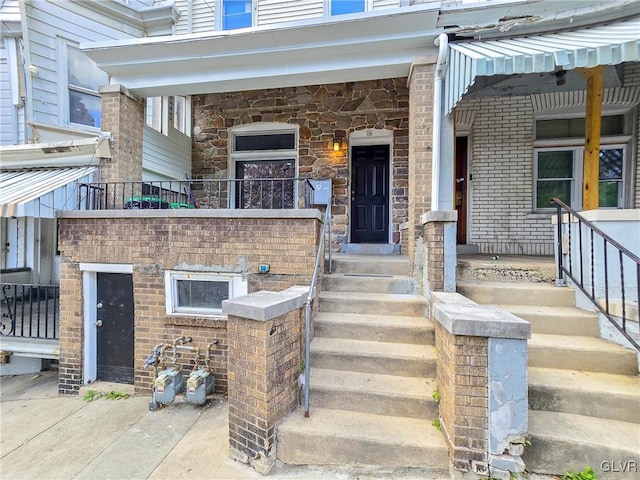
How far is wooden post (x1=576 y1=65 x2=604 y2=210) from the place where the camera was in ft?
13.1

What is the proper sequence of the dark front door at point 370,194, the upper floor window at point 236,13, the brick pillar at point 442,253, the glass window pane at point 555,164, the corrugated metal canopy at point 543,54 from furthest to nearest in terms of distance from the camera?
the upper floor window at point 236,13
the dark front door at point 370,194
the glass window pane at point 555,164
the brick pillar at point 442,253
the corrugated metal canopy at point 543,54

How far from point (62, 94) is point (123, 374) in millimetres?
5466

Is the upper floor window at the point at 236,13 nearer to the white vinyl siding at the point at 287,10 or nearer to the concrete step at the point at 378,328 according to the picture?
the white vinyl siding at the point at 287,10

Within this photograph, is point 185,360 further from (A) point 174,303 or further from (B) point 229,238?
(B) point 229,238

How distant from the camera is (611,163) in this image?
567 cm

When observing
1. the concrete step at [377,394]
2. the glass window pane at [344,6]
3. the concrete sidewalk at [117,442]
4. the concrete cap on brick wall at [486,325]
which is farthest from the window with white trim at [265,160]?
the concrete cap on brick wall at [486,325]

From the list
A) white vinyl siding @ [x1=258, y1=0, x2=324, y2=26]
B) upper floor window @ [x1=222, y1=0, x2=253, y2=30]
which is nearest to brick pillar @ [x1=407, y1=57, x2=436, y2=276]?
white vinyl siding @ [x1=258, y1=0, x2=324, y2=26]

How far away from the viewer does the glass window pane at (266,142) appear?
6.86m

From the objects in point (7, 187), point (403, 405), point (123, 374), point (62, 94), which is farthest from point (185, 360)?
point (62, 94)

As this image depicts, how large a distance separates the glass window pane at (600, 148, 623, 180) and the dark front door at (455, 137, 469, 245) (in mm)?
2347

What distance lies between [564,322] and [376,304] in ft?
6.18

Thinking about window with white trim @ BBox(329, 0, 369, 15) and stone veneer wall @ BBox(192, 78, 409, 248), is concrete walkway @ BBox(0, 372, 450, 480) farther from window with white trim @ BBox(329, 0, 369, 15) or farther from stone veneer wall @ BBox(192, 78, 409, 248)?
window with white trim @ BBox(329, 0, 369, 15)

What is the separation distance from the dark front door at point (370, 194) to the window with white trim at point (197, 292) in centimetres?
348

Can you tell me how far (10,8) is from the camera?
652 cm
